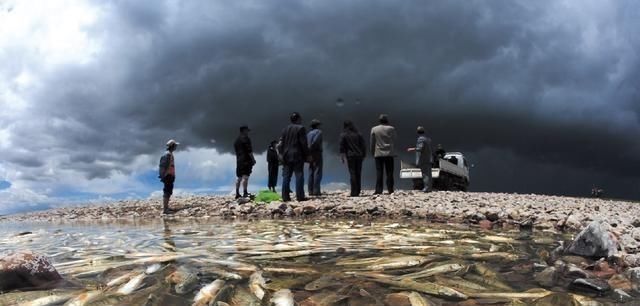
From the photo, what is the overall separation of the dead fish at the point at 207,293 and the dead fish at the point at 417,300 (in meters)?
1.38

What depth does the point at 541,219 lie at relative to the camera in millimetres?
8547

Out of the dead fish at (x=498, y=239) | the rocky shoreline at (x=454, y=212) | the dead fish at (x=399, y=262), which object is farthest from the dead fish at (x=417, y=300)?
the rocky shoreline at (x=454, y=212)

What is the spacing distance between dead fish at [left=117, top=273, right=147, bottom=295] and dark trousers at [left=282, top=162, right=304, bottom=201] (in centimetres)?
1009

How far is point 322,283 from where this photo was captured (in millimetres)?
3670

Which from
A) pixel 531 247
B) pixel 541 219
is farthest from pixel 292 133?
pixel 531 247

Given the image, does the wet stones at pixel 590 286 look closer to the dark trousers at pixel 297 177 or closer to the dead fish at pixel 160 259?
the dead fish at pixel 160 259

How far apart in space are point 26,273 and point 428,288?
10.4 ft

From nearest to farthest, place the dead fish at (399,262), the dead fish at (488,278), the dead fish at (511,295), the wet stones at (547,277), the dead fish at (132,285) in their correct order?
1. the dead fish at (511,295)
2. the dead fish at (132,285)
3. the dead fish at (488,278)
4. the wet stones at (547,277)
5. the dead fish at (399,262)

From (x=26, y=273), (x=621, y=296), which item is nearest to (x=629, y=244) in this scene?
(x=621, y=296)

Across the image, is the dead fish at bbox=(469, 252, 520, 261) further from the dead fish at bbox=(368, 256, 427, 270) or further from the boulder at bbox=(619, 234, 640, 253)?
the boulder at bbox=(619, 234, 640, 253)

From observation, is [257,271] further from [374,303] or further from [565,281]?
[565,281]

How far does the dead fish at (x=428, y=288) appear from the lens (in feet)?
10.9

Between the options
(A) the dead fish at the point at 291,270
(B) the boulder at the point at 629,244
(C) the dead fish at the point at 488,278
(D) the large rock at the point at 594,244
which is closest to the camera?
(C) the dead fish at the point at 488,278

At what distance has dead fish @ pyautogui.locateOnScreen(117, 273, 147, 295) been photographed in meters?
3.44
